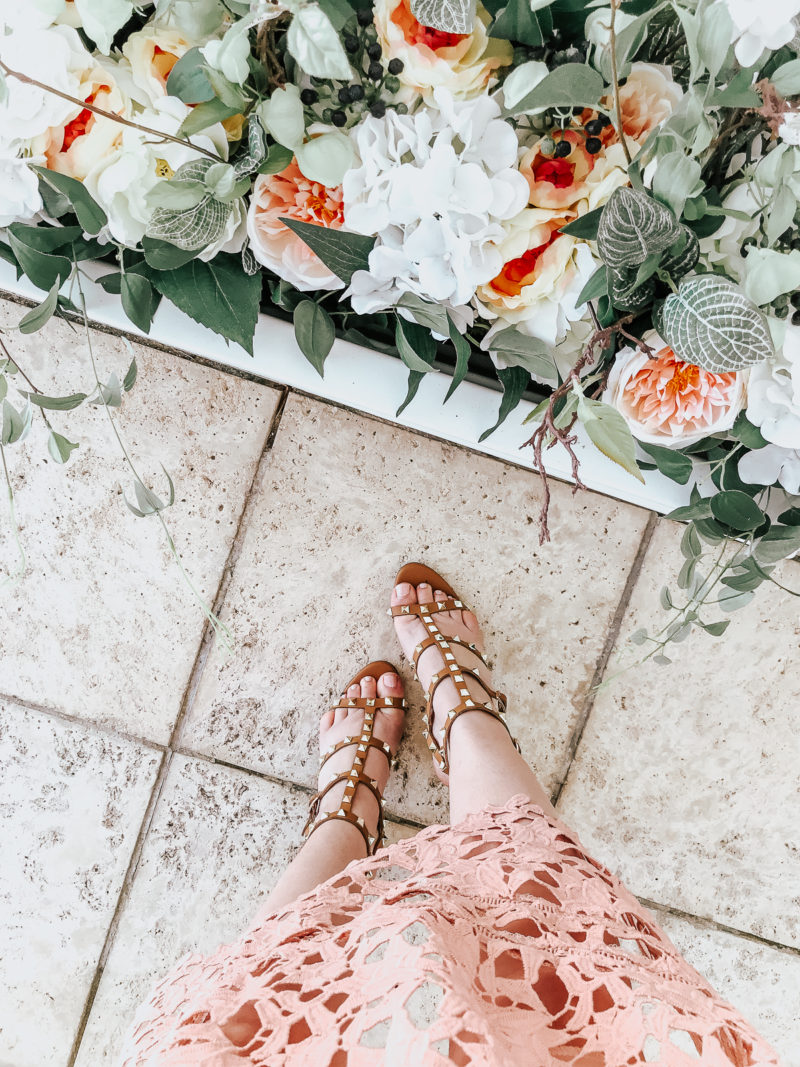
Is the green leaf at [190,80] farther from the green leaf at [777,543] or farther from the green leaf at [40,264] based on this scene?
the green leaf at [777,543]

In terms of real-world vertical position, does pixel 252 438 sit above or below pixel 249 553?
above

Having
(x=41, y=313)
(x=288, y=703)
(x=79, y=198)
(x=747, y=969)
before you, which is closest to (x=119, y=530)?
(x=288, y=703)

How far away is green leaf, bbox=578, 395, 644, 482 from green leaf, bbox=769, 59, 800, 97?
19cm

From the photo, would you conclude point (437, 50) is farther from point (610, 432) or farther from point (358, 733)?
point (358, 733)

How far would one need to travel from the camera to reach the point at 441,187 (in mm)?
446

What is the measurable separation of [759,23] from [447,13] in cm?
15

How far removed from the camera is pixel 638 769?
1.18 metres

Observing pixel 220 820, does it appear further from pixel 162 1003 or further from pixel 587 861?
pixel 587 861

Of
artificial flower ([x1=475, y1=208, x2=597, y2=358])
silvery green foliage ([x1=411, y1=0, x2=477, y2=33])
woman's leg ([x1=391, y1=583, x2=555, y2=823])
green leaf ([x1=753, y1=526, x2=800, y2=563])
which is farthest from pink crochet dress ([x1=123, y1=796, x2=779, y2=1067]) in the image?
silvery green foliage ([x1=411, y1=0, x2=477, y2=33])

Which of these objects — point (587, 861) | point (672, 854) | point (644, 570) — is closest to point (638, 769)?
point (672, 854)

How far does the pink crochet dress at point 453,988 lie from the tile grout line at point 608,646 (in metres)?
0.47

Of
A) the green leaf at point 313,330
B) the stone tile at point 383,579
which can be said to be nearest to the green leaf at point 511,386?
the green leaf at point 313,330

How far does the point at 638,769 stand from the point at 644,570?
325 millimetres

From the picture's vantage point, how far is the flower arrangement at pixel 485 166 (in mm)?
386
